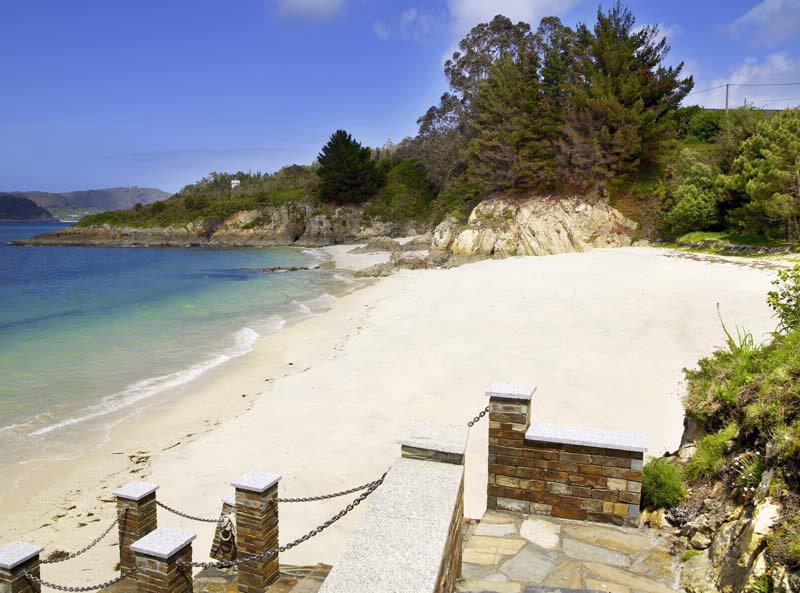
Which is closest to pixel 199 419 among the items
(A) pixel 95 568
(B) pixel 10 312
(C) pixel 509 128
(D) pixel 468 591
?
(A) pixel 95 568

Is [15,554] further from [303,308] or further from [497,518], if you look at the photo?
[303,308]

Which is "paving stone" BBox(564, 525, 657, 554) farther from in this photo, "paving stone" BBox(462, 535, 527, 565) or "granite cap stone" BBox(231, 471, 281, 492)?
"granite cap stone" BBox(231, 471, 281, 492)

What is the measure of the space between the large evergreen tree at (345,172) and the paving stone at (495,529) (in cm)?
5402

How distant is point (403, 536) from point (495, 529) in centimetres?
224

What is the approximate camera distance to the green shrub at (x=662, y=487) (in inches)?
180

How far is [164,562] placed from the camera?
4.12 m

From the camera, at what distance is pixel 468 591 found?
3684 millimetres

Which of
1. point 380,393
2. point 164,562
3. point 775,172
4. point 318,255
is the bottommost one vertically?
point 380,393

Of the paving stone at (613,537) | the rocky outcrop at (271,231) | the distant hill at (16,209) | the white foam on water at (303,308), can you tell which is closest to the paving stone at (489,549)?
the paving stone at (613,537)

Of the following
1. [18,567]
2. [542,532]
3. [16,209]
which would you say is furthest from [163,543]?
[16,209]

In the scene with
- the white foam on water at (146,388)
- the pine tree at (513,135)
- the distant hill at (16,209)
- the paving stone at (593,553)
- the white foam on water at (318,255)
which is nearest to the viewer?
the paving stone at (593,553)

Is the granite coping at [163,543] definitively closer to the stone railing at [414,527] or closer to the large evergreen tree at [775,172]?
the stone railing at [414,527]

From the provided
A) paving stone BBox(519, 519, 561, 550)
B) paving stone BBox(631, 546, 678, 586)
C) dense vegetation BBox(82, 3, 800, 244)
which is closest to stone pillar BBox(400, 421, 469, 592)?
paving stone BBox(519, 519, 561, 550)

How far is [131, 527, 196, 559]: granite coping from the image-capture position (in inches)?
162
